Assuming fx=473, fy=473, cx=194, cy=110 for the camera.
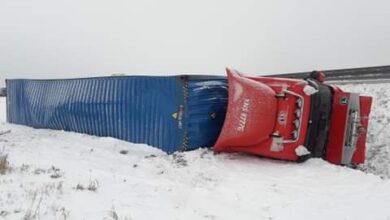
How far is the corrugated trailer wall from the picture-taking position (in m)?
9.47

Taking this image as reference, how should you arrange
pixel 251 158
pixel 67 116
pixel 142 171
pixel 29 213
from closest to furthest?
pixel 29 213
pixel 142 171
pixel 251 158
pixel 67 116

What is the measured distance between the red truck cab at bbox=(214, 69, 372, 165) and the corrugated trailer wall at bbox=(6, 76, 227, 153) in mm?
847

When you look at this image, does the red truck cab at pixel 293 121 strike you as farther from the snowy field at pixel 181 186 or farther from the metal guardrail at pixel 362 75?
the metal guardrail at pixel 362 75

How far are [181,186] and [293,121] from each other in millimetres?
2787

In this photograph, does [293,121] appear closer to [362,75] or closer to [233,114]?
[233,114]

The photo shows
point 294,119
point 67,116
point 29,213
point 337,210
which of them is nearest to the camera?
point 29,213

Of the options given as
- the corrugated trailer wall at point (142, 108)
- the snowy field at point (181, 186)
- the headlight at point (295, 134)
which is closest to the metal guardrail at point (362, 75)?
the snowy field at point (181, 186)

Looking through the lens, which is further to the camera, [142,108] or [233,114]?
[142,108]

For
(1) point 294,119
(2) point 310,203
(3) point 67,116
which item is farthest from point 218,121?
(3) point 67,116

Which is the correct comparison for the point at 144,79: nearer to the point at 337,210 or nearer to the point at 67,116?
the point at 67,116

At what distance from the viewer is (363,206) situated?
5.17 meters

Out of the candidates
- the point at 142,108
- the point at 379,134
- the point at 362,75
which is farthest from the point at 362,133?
the point at 362,75

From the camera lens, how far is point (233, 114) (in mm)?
8602

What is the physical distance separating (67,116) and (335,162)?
7806 mm
